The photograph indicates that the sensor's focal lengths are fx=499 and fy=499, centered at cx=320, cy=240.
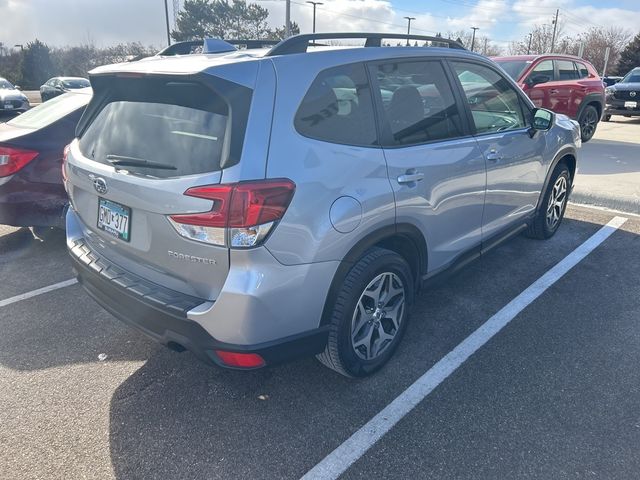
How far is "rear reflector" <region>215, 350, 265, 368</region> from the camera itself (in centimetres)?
228

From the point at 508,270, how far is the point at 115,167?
334cm

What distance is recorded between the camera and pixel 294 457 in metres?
2.36

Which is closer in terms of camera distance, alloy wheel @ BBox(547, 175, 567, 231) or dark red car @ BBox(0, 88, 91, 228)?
dark red car @ BBox(0, 88, 91, 228)

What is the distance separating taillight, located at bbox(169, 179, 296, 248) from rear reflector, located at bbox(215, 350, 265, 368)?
1.71ft

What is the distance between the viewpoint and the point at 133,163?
2.46m

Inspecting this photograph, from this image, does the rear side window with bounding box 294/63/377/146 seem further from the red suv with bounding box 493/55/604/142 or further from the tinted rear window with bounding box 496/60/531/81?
the tinted rear window with bounding box 496/60/531/81

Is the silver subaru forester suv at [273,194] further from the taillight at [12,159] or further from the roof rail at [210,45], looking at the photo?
the taillight at [12,159]

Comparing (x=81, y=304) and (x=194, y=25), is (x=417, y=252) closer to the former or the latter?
(x=81, y=304)

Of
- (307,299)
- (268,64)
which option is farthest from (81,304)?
(268,64)

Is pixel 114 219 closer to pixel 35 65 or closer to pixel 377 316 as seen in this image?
pixel 377 316

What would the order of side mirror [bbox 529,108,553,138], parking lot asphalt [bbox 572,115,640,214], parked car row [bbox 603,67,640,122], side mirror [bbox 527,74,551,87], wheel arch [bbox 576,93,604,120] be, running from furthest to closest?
parked car row [bbox 603,67,640,122] < wheel arch [bbox 576,93,604,120] < side mirror [bbox 527,74,551,87] < parking lot asphalt [bbox 572,115,640,214] < side mirror [bbox 529,108,553,138]

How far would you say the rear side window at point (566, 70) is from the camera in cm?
1062

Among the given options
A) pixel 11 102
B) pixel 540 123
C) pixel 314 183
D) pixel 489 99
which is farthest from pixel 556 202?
pixel 11 102

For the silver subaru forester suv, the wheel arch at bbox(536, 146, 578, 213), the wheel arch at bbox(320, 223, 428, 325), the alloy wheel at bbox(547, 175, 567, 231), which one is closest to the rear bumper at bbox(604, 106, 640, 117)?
the wheel arch at bbox(536, 146, 578, 213)
